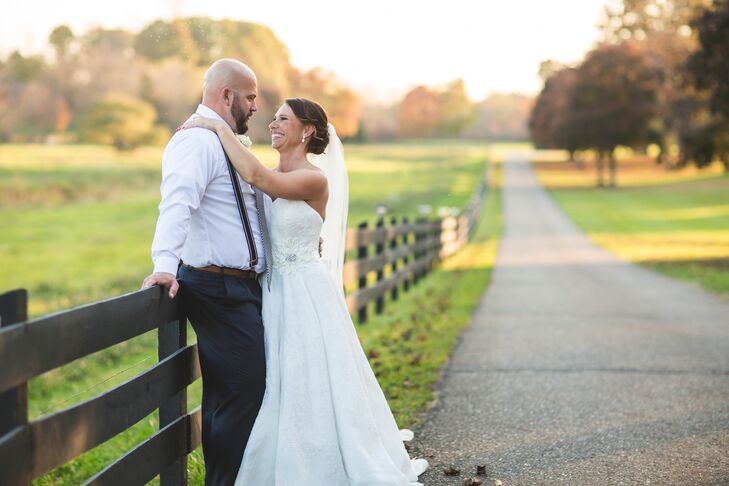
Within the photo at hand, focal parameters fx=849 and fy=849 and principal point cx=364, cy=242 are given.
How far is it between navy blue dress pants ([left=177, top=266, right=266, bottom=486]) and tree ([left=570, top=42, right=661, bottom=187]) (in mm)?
56028

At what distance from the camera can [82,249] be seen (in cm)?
2778

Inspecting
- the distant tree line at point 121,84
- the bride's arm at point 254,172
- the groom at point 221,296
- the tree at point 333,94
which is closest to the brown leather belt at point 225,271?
the groom at point 221,296

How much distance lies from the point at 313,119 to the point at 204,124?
0.70 meters

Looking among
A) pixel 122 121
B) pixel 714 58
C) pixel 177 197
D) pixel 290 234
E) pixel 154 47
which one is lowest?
pixel 290 234

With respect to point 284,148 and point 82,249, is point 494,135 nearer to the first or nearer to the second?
point 82,249

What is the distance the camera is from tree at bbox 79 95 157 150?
55.9 metres

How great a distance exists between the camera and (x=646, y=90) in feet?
190

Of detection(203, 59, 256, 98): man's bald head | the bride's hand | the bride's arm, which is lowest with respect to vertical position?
the bride's arm

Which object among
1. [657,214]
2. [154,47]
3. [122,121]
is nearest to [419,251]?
[657,214]

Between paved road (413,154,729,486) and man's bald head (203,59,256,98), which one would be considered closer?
man's bald head (203,59,256,98)

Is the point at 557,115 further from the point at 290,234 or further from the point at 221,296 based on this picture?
the point at 221,296

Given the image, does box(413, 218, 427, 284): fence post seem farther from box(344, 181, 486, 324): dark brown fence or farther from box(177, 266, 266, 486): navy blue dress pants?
box(177, 266, 266, 486): navy blue dress pants

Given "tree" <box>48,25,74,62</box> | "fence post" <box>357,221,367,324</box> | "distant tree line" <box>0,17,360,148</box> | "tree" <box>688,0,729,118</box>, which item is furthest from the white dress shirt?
"tree" <box>48,25,74,62</box>

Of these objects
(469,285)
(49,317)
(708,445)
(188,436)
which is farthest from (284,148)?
(469,285)
